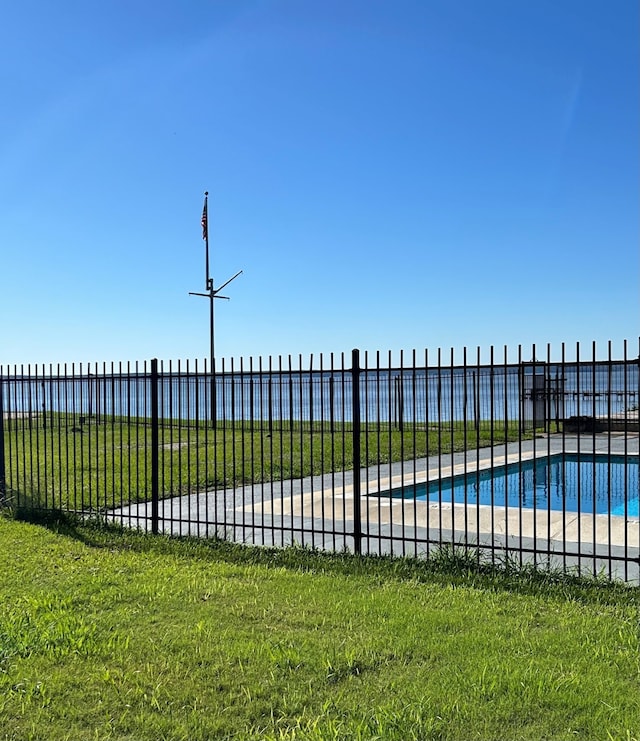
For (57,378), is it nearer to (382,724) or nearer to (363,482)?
(363,482)

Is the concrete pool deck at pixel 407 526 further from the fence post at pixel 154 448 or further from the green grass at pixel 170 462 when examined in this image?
the green grass at pixel 170 462

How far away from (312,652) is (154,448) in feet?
13.9

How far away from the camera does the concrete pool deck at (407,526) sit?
6297 mm

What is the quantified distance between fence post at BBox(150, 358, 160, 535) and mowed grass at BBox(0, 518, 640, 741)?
1363mm

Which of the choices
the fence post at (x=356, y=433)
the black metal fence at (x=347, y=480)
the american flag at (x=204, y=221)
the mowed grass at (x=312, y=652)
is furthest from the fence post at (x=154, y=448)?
the american flag at (x=204, y=221)

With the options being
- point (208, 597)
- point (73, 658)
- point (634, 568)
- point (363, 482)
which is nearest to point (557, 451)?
point (363, 482)

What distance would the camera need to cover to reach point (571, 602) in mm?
5191

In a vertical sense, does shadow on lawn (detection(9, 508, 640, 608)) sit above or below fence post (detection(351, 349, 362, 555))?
below

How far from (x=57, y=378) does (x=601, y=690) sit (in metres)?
7.49

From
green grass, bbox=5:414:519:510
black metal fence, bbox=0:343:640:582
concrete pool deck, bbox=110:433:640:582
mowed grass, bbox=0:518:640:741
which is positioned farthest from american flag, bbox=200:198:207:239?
mowed grass, bbox=0:518:640:741

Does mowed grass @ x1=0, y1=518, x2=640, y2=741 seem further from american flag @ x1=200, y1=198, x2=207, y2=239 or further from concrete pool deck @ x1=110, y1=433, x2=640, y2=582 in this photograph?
american flag @ x1=200, y1=198, x2=207, y2=239

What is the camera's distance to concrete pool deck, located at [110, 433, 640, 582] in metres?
6.30

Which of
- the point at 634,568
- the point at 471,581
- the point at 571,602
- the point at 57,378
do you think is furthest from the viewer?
the point at 57,378

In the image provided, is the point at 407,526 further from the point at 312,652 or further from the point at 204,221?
the point at 204,221
